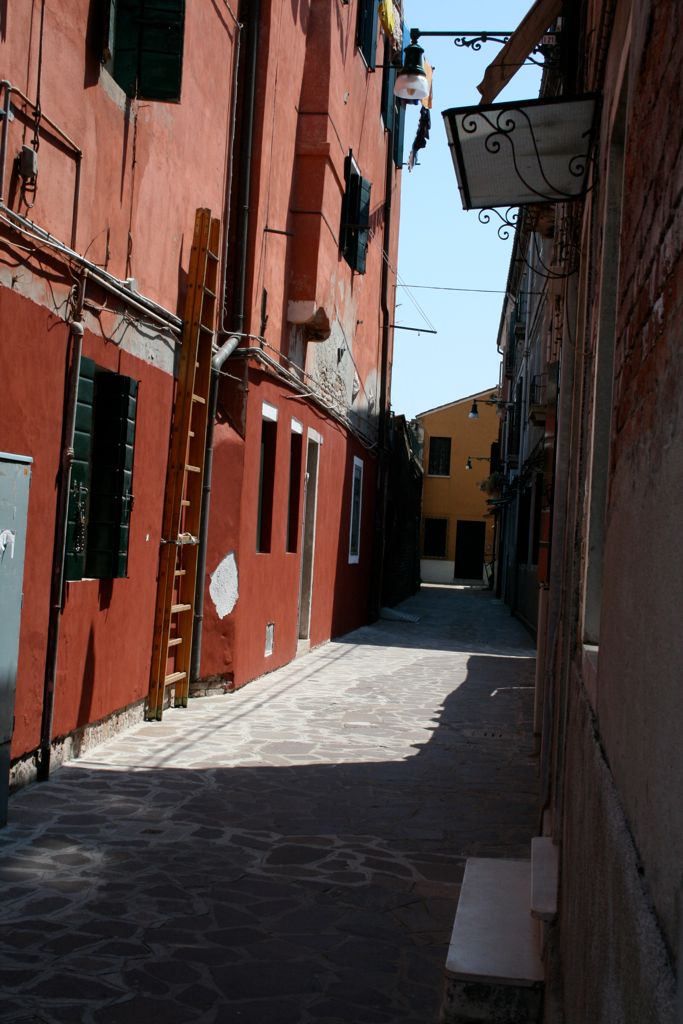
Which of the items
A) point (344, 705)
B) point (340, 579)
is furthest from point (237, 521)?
point (340, 579)

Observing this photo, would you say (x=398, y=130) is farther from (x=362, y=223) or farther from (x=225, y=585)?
(x=225, y=585)

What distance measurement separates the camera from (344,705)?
36.6 feet

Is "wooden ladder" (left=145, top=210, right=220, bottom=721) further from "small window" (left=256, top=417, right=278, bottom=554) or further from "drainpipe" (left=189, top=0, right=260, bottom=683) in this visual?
"small window" (left=256, top=417, right=278, bottom=554)

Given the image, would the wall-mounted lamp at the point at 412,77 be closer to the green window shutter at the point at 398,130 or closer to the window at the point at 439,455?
the green window shutter at the point at 398,130

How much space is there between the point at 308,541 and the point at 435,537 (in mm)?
31540

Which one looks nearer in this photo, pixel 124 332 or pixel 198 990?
pixel 198 990

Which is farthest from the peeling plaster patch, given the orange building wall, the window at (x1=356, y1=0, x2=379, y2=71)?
the window at (x1=356, y1=0, x2=379, y2=71)

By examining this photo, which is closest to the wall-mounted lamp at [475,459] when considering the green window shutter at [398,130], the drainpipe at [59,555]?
the green window shutter at [398,130]

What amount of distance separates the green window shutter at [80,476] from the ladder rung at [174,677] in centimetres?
221

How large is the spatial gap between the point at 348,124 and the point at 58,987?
A: 45.0 ft

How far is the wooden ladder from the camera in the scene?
9.58 meters

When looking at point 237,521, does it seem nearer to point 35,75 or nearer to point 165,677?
point 165,677

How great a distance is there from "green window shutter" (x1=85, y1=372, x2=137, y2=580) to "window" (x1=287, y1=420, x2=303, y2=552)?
231 inches

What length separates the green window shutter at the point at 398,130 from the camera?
21.3 metres
